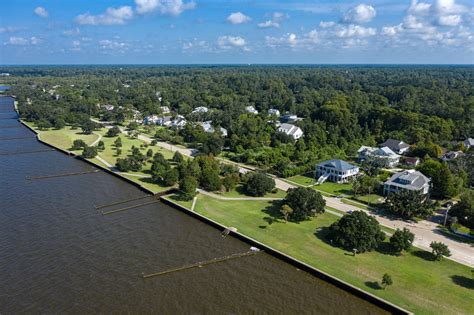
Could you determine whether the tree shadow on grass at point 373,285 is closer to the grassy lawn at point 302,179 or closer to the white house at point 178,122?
the grassy lawn at point 302,179

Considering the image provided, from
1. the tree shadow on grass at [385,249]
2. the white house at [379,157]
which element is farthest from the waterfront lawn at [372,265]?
the white house at [379,157]

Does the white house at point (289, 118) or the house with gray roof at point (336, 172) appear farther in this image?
the white house at point (289, 118)

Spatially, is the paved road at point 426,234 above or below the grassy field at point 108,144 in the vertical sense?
below

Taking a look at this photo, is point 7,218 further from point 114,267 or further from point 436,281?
point 436,281

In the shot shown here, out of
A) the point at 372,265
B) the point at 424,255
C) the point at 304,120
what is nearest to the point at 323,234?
the point at 372,265

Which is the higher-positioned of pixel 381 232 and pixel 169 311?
pixel 381 232

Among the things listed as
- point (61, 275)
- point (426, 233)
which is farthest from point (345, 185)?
point (61, 275)
